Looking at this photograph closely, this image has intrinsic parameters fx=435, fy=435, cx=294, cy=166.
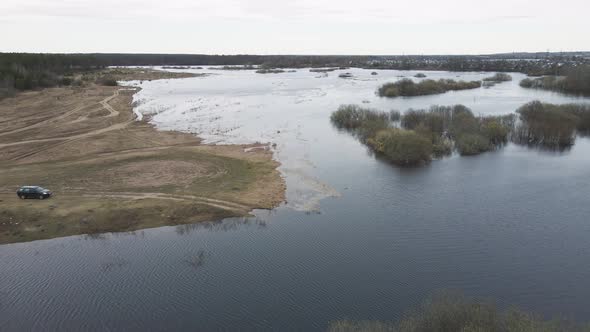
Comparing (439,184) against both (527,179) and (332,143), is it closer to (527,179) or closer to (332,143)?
(527,179)

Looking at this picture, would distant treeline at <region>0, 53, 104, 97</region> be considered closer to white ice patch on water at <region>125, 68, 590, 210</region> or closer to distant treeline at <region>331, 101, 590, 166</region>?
white ice patch on water at <region>125, 68, 590, 210</region>

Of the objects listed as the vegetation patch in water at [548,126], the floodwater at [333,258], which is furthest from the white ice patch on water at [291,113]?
the vegetation patch in water at [548,126]

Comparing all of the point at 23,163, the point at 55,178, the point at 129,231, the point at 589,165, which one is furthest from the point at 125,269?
the point at 589,165

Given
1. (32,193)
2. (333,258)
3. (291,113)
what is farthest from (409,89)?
(32,193)

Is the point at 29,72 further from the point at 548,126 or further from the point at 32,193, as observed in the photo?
the point at 548,126

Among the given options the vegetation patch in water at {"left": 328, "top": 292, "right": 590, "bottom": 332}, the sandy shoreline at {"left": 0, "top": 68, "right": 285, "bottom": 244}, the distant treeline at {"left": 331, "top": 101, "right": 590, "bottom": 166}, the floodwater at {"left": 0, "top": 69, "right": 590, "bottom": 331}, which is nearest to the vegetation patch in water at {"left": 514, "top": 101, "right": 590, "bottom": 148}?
the distant treeline at {"left": 331, "top": 101, "right": 590, "bottom": 166}

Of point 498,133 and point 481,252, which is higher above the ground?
point 498,133
